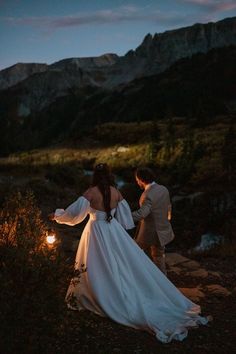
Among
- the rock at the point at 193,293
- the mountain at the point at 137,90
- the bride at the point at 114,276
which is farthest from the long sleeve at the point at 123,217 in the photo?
the mountain at the point at 137,90

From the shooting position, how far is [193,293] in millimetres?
7086

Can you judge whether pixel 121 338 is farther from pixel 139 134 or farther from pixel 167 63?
pixel 167 63

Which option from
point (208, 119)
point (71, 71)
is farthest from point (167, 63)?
point (208, 119)

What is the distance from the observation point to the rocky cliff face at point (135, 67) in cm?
14675

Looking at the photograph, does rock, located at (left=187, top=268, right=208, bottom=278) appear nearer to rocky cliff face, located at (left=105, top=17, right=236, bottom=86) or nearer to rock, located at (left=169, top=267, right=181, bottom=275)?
rock, located at (left=169, top=267, right=181, bottom=275)

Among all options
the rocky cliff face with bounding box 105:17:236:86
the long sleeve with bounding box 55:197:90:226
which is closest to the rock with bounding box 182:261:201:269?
the long sleeve with bounding box 55:197:90:226

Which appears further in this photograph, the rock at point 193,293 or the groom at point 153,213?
the rock at point 193,293

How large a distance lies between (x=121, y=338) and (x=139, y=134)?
33706 mm

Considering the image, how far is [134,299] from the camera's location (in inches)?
218

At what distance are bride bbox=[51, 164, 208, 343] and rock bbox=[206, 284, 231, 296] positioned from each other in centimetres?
131

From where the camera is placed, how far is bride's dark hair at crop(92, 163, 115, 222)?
18.7 feet

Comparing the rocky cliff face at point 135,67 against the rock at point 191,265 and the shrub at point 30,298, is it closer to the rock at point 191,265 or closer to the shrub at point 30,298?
the rock at point 191,265

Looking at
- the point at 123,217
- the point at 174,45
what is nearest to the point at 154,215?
the point at 123,217

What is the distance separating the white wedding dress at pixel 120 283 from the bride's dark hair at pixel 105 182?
0.36 ft
